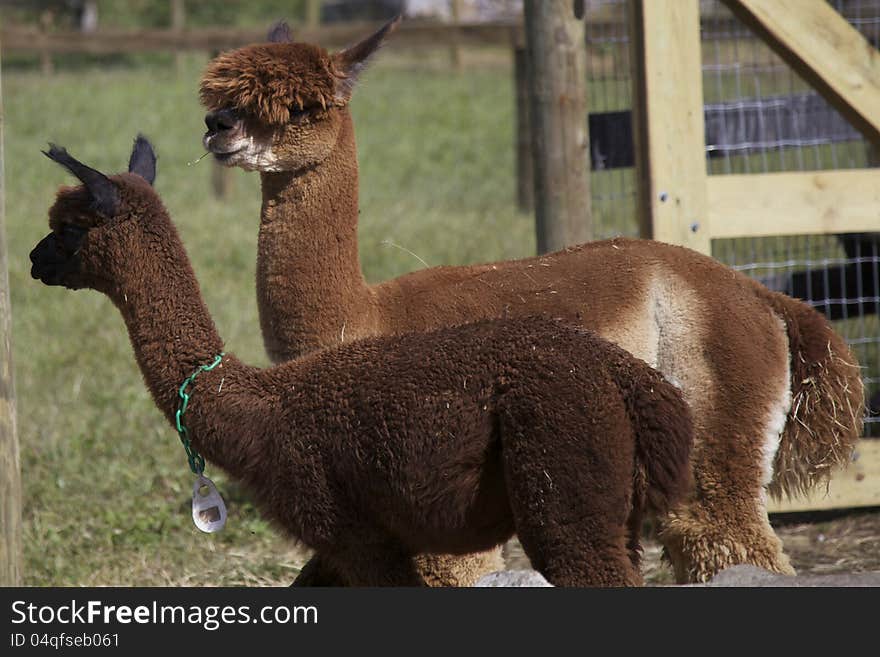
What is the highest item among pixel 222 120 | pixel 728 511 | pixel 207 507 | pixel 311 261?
pixel 222 120

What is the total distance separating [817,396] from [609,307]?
30.6 inches

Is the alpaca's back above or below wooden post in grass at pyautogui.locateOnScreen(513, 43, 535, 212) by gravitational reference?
below

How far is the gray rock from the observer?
2.88m

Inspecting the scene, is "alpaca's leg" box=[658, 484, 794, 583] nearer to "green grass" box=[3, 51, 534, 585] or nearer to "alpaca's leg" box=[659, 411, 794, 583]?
"alpaca's leg" box=[659, 411, 794, 583]

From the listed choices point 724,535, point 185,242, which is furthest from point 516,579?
point 185,242

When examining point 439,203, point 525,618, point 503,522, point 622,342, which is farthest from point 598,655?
point 439,203

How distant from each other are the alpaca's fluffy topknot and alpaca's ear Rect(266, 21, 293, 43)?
592 millimetres

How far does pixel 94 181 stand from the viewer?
132 inches

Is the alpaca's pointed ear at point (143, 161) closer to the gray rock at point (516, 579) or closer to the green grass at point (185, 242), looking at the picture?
the green grass at point (185, 242)

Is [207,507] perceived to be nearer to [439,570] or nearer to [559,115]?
[439,570]

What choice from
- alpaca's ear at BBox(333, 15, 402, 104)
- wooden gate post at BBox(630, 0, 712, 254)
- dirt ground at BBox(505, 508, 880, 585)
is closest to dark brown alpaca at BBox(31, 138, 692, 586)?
alpaca's ear at BBox(333, 15, 402, 104)

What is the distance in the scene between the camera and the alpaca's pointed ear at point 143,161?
12.7 feet

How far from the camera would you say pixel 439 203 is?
12961mm

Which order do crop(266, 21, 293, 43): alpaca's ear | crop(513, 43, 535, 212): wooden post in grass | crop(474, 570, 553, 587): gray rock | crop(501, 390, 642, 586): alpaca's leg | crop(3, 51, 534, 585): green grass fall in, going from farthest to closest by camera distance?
crop(513, 43, 535, 212): wooden post in grass, crop(3, 51, 534, 585): green grass, crop(266, 21, 293, 43): alpaca's ear, crop(501, 390, 642, 586): alpaca's leg, crop(474, 570, 553, 587): gray rock
